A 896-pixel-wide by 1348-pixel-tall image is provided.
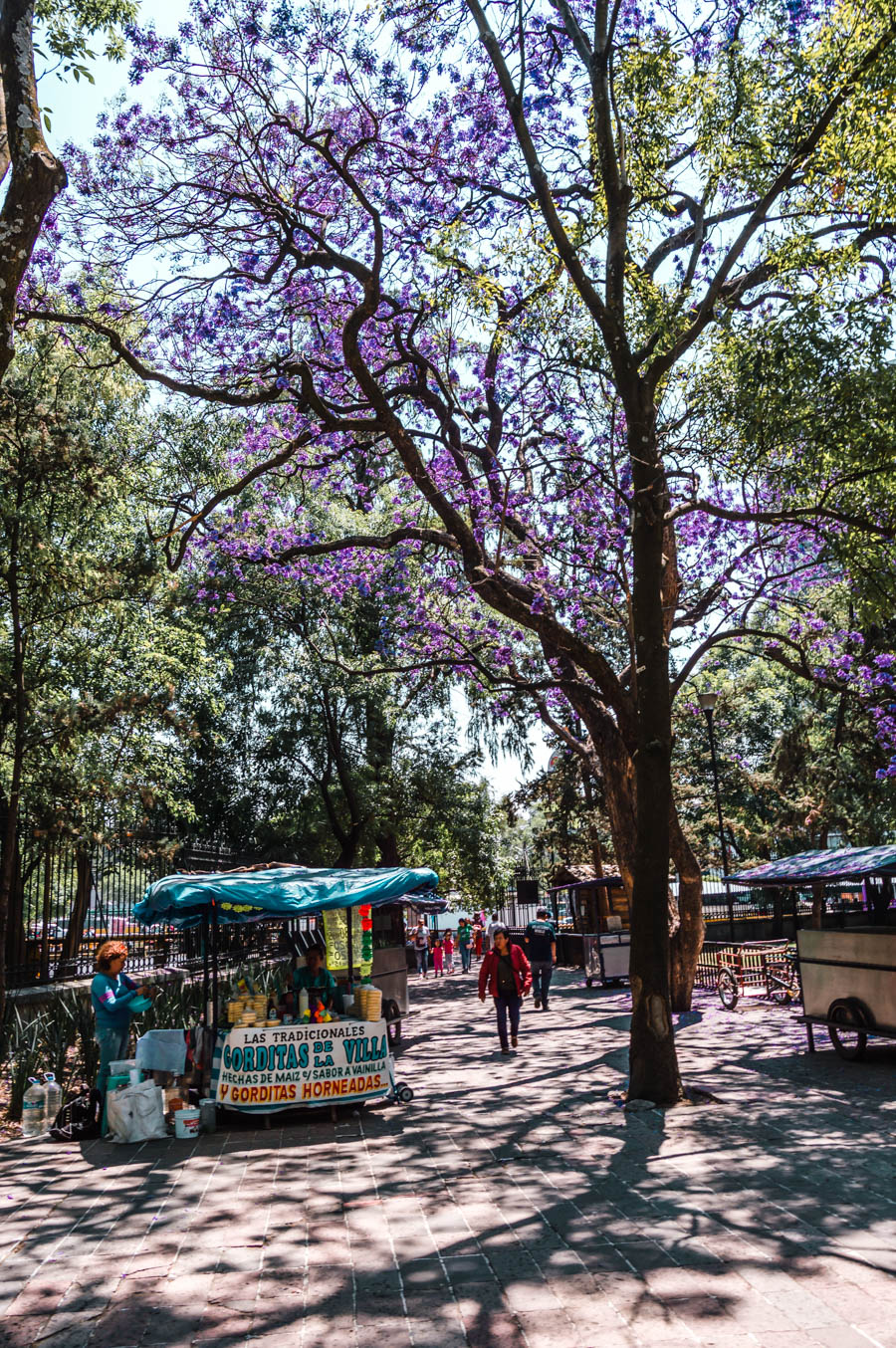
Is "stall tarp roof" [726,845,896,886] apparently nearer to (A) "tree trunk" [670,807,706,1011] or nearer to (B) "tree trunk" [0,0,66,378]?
(A) "tree trunk" [670,807,706,1011]

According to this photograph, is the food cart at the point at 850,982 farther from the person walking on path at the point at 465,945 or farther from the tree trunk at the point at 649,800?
the person walking on path at the point at 465,945

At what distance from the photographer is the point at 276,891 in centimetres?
1022

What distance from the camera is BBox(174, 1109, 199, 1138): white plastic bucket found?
937cm

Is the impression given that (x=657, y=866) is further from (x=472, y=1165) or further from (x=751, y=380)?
(x=751, y=380)

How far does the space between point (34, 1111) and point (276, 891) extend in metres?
2.95

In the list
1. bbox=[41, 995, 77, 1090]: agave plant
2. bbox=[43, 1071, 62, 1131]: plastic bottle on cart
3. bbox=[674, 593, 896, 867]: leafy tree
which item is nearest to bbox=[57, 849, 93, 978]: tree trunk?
bbox=[41, 995, 77, 1090]: agave plant

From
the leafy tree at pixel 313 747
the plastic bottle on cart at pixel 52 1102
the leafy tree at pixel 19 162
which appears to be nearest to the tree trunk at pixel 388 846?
the leafy tree at pixel 313 747

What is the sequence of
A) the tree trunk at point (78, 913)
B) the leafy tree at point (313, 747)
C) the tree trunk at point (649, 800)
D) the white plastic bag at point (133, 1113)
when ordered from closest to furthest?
the white plastic bag at point (133, 1113) → the tree trunk at point (649, 800) → the tree trunk at point (78, 913) → the leafy tree at point (313, 747)

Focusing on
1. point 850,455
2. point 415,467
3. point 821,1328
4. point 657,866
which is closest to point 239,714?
point 415,467

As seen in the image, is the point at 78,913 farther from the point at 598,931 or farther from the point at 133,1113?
the point at 598,931

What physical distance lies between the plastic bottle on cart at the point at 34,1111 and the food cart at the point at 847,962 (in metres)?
8.55

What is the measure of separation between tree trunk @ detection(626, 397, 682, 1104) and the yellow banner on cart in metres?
2.60

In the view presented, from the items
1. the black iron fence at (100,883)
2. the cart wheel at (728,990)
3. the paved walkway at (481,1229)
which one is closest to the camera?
the paved walkway at (481,1229)

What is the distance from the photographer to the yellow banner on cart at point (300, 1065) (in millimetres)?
9836
